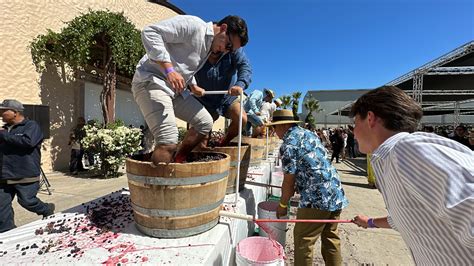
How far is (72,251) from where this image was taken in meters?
1.50

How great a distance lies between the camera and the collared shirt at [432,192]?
0.77 meters

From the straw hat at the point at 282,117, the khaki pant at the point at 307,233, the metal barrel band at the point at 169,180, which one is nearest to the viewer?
the metal barrel band at the point at 169,180

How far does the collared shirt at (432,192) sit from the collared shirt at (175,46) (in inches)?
54.6

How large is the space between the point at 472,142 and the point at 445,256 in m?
7.66

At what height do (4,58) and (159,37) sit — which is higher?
(4,58)

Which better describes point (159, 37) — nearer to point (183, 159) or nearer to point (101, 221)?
point (183, 159)

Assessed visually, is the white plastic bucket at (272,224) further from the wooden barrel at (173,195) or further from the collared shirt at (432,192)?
the collared shirt at (432,192)

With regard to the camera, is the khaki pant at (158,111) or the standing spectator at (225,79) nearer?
the khaki pant at (158,111)

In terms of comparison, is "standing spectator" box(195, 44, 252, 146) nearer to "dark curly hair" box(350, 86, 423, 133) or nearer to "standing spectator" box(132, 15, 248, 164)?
"standing spectator" box(132, 15, 248, 164)

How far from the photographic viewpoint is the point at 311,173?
2.63 metres

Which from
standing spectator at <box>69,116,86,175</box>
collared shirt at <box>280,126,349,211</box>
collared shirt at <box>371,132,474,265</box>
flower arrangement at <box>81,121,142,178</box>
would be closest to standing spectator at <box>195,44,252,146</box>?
collared shirt at <box>280,126,349,211</box>

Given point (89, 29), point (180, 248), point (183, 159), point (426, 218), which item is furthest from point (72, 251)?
point (89, 29)

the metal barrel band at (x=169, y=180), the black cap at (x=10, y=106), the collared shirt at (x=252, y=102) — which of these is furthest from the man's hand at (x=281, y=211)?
the black cap at (x=10, y=106)

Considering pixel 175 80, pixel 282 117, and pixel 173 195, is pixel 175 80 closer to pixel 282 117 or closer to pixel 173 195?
pixel 173 195
